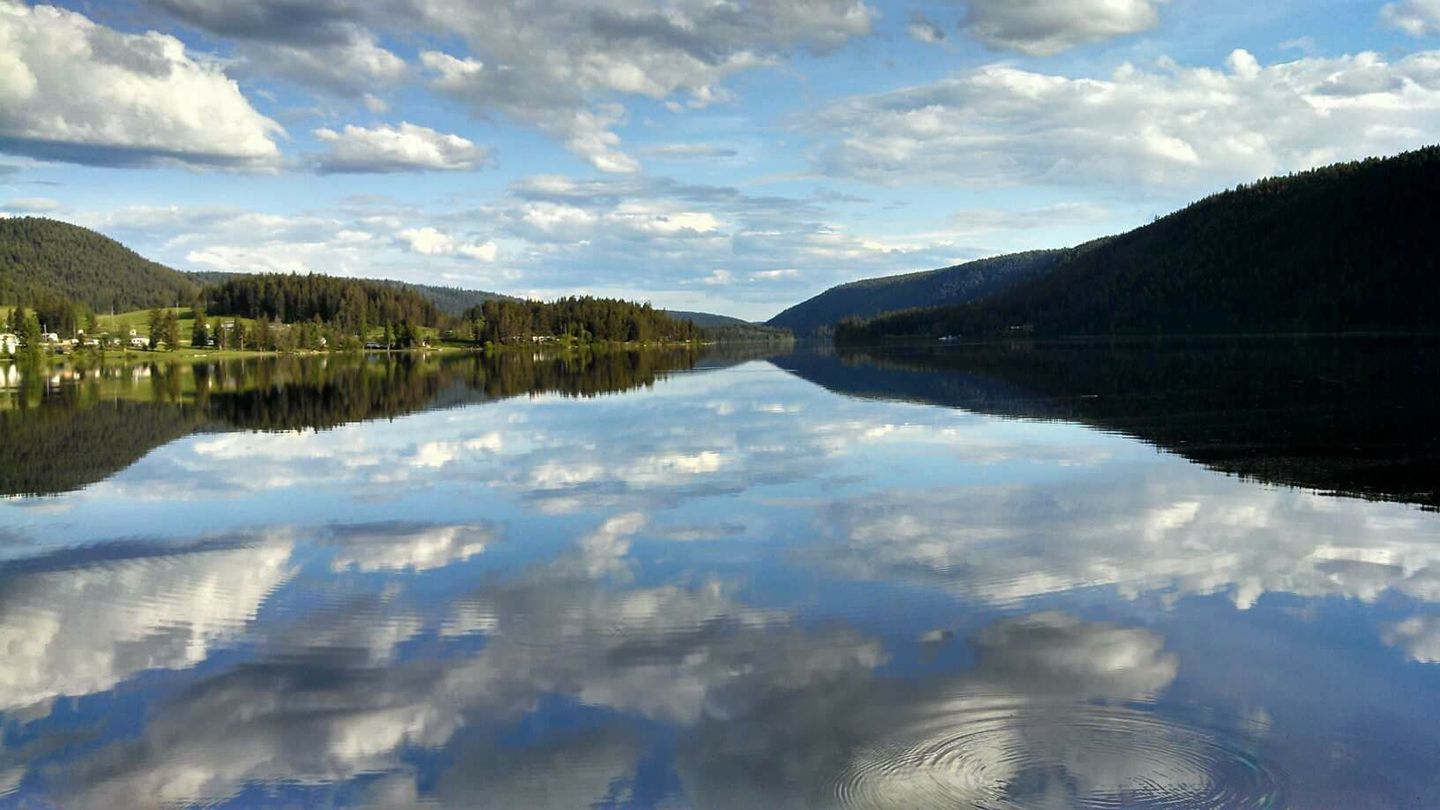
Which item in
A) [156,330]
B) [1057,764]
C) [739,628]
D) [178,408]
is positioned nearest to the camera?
[1057,764]

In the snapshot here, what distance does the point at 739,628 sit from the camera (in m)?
12.5

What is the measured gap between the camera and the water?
858 centimetres

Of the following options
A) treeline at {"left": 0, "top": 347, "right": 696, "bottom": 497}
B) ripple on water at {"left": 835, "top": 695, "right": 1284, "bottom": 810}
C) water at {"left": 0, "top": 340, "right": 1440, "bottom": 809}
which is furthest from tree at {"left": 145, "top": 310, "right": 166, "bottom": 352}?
ripple on water at {"left": 835, "top": 695, "right": 1284, "bottom": 810}

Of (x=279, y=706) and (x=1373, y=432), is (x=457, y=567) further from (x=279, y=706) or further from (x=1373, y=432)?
(x=1373, y=432)

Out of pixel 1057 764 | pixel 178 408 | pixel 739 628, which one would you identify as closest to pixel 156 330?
pixel 178 408

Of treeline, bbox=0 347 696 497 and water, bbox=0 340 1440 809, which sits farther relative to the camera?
treeline, bbox=0 347 696 497

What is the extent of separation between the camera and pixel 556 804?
812cm

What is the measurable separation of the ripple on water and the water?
0.13 ft

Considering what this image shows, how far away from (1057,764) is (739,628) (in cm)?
487

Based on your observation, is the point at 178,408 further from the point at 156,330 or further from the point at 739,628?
the point at 156,330

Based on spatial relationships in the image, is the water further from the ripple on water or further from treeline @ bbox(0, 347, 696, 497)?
treeline @ bbox(0, 347, 696, 497)

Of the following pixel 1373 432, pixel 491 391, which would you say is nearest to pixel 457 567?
pixel 1373 432

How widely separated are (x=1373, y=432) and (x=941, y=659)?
25113 millimetres

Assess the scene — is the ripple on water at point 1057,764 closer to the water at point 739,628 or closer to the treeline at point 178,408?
the water at point 739,628
